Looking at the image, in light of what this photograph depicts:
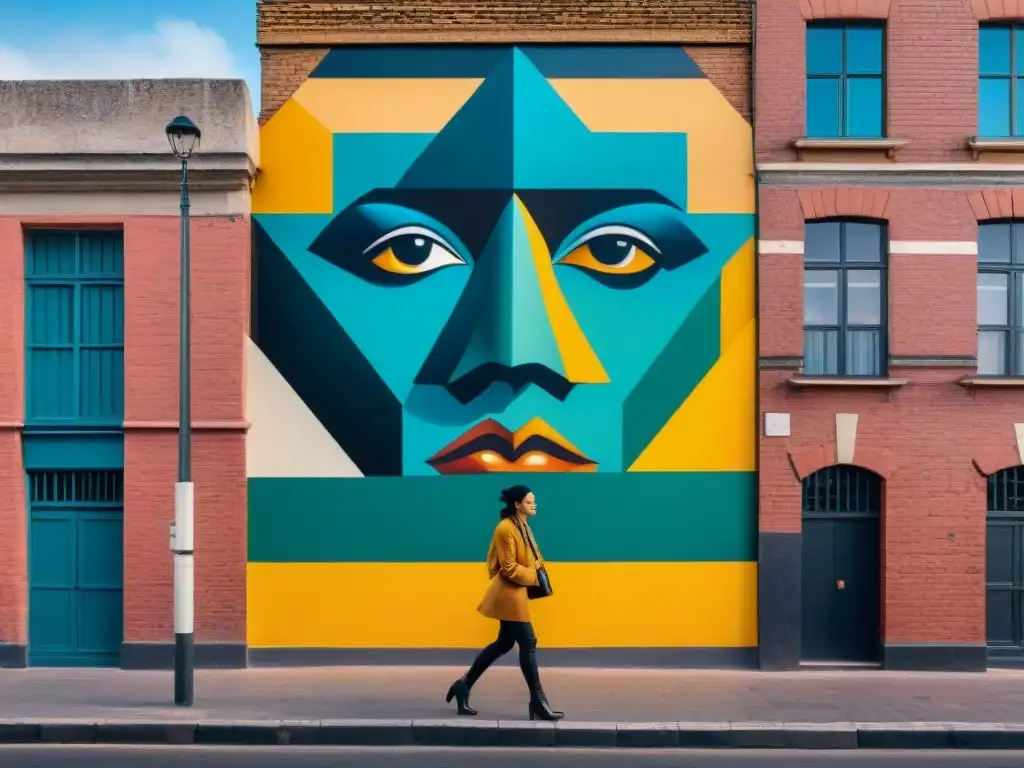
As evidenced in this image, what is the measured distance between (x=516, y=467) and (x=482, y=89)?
4.58 meters

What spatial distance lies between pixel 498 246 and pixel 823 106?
14.2ft

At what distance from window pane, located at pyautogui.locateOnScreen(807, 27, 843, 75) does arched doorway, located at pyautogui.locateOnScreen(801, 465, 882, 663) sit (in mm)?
4876

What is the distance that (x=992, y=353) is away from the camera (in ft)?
41.6

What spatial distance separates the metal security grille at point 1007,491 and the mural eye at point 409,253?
7.05m

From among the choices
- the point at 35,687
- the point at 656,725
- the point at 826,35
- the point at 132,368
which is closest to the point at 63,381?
the point at 132,368

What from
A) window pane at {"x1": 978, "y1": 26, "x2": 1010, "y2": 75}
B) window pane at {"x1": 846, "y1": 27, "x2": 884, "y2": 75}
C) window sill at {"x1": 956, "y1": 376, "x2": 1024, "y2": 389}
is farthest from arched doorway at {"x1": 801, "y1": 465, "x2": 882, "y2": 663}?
window pane at {"x1": 978, "y1": 26, "x2": 1010, "y2": 75}

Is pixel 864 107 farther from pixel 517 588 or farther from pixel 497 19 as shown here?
pixel 517 588

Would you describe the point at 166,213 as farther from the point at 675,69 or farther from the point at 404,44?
the point at 675,69

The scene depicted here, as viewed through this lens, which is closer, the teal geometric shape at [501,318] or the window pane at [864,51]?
the teal geometric shape at [501,318]

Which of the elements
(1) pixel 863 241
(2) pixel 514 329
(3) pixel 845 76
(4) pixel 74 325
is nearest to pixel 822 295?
(1) pixel 863 241

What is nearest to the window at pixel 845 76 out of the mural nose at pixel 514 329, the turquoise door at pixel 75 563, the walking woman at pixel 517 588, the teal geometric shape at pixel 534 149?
the teal geometric shape at pixel 534 149

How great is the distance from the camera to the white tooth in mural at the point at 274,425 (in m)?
12.4

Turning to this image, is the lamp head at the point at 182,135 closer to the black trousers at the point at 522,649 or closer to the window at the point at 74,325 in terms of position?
the window at the point at 74,325

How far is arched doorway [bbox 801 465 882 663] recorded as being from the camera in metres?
12.5
